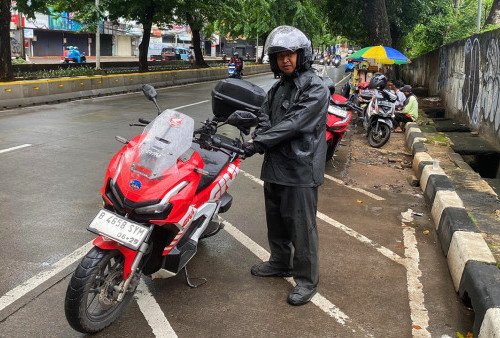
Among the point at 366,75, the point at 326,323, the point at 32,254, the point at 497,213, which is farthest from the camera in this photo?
the point at 366,75

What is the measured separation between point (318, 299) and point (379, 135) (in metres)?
6.99

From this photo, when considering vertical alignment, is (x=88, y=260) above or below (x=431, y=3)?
below

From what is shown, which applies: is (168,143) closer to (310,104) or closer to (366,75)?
(310,104)

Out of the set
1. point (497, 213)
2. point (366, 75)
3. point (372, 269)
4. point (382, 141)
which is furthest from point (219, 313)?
point (366, 75)

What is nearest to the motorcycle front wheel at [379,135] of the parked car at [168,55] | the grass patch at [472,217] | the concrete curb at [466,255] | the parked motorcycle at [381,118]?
the parked motorcycle at [381,118]

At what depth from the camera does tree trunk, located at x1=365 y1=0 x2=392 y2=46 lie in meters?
18.0

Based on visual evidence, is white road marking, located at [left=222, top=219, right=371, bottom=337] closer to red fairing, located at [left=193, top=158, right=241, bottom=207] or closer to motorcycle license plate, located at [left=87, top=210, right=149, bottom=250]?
red fairing, located at [left=193, top=158, right=241, bottom=207]

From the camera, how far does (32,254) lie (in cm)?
426

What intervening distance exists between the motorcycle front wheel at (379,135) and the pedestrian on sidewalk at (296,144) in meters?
6.73

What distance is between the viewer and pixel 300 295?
368 centimetres

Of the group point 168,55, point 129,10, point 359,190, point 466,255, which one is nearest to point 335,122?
point 359,190

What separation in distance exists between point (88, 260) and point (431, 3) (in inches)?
1044

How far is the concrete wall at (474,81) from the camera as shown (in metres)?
9.20

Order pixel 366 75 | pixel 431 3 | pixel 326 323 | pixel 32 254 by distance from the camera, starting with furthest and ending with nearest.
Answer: pixel 431 3 → pixel 366 75 → pixel 32 254 → pixel 326 323
